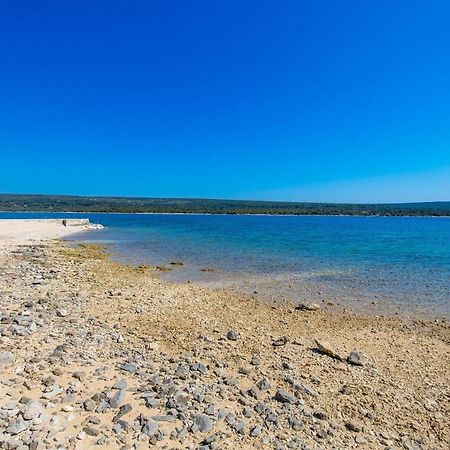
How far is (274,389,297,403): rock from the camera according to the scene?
5.40 m

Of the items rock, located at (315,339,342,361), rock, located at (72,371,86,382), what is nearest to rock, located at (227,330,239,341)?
rock, located at (315,339,342,361)

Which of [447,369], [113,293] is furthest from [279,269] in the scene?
[447,369]

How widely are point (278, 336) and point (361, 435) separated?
384cm

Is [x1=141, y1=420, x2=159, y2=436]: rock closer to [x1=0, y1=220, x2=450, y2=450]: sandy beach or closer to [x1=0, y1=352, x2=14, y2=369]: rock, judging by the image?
[x1=0, y1=220, x2=450, y2=450]: sandy beach

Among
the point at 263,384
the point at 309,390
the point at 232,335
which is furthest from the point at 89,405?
the point at 232,335

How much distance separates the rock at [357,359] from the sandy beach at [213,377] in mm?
27

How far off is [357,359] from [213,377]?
118 inches

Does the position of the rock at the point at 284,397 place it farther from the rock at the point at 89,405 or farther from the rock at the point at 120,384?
the rock at the point at 89,405

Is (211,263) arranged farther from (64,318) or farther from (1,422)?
(1,422)

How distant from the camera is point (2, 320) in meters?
8.03

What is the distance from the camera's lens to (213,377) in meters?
6.09

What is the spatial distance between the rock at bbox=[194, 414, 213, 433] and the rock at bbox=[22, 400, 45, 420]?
205cm

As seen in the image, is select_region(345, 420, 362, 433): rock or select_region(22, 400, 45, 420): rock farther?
select_region(345, 420, 362, 433): rock

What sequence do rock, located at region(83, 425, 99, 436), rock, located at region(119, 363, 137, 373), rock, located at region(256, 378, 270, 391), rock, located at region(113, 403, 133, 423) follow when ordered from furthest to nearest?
rock, located at region(119, 363, 137, 373) → rock, located at region(256, 378, 270, 391) → rock, located at region(113, 403, 133, 423) → rock, located at region(83, 425, 99, 436)
